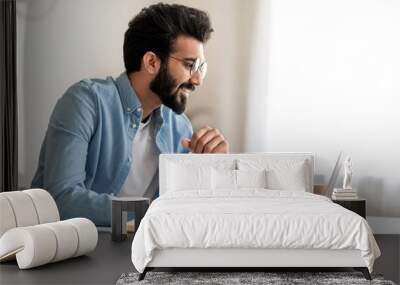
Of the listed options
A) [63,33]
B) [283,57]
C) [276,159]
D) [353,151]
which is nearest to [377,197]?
[353,151]

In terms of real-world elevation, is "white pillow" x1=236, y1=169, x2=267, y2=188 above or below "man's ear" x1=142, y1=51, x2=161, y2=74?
below

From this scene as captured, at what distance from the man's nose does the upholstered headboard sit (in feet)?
2.43

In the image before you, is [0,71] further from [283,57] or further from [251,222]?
[251,222]

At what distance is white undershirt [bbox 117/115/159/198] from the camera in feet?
23.7

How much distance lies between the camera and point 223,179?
6512 millimetres

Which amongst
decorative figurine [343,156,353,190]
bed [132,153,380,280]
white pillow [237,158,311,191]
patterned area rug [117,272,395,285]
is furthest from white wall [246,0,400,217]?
patterned area rug [117,272,395,285]

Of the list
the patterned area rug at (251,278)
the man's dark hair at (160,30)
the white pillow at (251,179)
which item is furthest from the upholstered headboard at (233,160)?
the patterned area rug at (251,278)

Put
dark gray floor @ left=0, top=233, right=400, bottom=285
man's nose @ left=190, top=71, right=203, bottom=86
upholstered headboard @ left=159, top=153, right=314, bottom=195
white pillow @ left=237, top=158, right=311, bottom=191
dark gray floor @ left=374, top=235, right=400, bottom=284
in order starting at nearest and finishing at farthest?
dark gray floor @ left=0, top=233, right=400, bottom=285
dark gray floor @ left=374, top=235, right=400, bottom=284
white pillow @ left=237, top=158, right=311, bottom=191
upholstered headboard @ left=159, top=153, right=314, bottom=195
man's nose @ left=190, top=71, right=203, bottom=86

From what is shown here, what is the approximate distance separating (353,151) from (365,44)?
103cm

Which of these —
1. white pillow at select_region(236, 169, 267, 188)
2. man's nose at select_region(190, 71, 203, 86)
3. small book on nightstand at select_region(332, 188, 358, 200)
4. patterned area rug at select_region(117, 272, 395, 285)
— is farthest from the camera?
man's nose at select_region(190, 71, 203, 86)

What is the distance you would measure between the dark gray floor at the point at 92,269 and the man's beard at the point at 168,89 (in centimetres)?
155

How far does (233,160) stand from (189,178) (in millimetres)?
542

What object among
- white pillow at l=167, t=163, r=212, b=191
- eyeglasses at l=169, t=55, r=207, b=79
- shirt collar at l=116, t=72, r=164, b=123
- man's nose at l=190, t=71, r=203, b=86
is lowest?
white pillow at l=167, t=163, r=212, b=191

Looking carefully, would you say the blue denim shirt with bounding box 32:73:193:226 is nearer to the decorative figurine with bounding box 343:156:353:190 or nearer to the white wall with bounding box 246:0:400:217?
the white wall with bounding box 246:0:400:217
